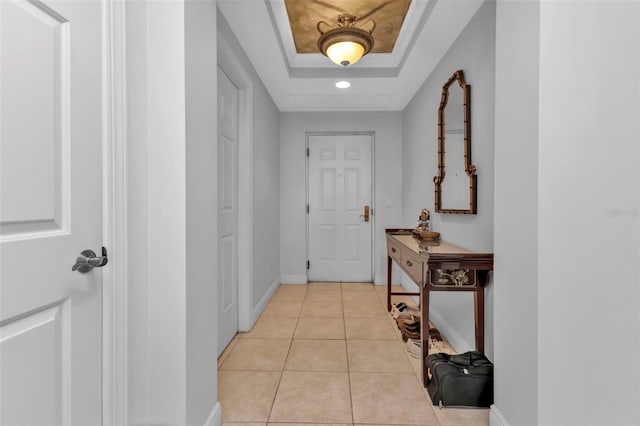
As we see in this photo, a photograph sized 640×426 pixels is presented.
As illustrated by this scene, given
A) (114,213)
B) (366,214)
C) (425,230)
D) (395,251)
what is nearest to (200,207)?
(114,213)

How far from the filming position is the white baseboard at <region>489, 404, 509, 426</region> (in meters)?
1.41

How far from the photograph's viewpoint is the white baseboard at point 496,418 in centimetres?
141

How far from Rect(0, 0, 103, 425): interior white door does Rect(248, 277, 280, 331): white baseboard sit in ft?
5.84

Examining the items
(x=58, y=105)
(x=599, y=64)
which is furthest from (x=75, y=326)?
(x=599, y=64)

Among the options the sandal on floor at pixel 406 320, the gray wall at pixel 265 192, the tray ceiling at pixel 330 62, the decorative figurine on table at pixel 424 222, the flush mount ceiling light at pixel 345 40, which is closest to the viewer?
the tray ceiling at pixel 330 62

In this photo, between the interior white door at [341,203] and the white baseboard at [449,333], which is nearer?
the white baseboard at [449,333]

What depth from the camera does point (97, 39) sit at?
1041 mm

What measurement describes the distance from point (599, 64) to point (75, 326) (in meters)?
1.91

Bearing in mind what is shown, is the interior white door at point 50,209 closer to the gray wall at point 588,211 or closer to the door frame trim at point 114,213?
the door frame trim at point 114,213

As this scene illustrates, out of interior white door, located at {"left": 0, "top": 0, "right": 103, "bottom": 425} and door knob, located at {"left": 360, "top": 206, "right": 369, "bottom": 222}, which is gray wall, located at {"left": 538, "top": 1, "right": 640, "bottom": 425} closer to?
interior white door, located at {"left": 0, "top": 0, "right": 103, "bottom": 425}

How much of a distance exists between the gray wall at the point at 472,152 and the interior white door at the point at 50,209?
1959 mm

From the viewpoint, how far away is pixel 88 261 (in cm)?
99

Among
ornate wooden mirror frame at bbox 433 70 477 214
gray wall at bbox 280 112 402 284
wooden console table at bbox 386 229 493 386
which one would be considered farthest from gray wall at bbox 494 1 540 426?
gray wall at bbox 280 112 402 284

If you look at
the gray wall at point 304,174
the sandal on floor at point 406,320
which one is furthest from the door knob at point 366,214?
the sandal on floor at point 406,320
